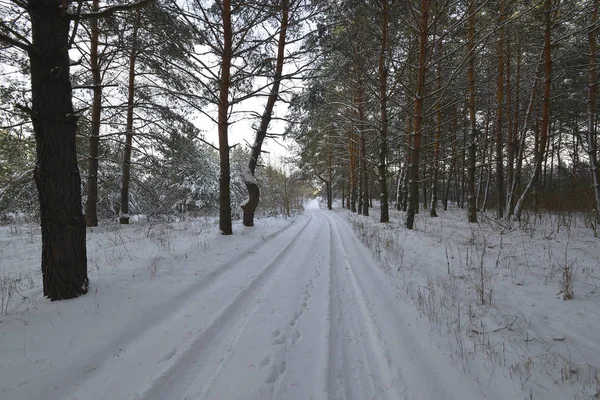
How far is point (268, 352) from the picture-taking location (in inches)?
99.2

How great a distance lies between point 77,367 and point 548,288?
601 cm

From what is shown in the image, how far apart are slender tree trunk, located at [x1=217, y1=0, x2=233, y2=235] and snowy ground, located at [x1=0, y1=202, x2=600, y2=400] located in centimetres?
323

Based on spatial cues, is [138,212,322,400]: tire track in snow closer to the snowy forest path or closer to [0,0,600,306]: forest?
the snowy forest path

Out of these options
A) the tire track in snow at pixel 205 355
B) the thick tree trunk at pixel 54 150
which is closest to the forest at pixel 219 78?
the thick tree trunk at pixel 54 150

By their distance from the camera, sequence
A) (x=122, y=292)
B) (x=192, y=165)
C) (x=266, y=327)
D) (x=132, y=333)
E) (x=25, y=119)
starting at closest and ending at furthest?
(x=132, y=333)
(x=266, y=327)
(x=122, y=292)
(x=25, y=119)
(x=192, y=165)

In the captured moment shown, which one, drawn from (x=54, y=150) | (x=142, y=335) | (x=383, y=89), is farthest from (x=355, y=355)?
(x=383, y=89)

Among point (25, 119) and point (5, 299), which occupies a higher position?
point (25, 119)

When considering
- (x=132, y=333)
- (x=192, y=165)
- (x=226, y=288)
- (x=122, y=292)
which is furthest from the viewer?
(x=192, y=165)

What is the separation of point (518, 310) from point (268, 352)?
10.8 ft

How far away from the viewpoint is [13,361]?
223 cm

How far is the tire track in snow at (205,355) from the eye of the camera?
6.63 ft

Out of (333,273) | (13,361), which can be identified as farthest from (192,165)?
(13,361)

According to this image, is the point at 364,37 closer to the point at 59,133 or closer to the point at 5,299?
the point at 59,133

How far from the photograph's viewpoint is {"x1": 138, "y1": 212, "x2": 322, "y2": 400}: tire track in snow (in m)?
2.02
